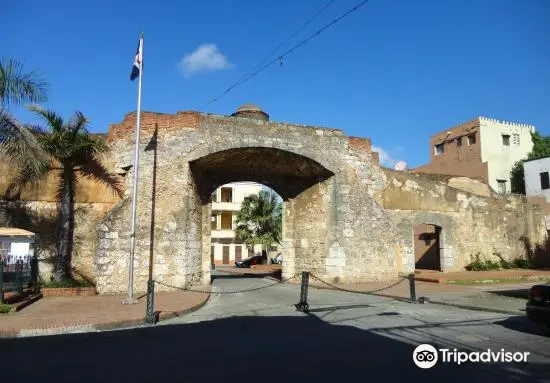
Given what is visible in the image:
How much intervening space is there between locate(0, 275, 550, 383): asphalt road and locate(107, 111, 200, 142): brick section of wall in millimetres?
7711

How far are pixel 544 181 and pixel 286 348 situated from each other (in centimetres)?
3166

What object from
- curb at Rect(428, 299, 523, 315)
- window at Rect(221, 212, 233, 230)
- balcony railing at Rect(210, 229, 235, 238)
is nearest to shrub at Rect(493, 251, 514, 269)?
curb at Rect(428, 299, 523, 315)

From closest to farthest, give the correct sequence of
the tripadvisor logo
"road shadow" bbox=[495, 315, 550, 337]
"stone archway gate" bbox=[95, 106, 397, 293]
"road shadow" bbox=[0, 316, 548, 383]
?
"road shadow" bbox=[0, 316, 548, 383], the tripadvisor logo, "road shadow" bbox=[495, 315, 550, 337], "stone archway gate" bbox=[95, 106, 397, 293]

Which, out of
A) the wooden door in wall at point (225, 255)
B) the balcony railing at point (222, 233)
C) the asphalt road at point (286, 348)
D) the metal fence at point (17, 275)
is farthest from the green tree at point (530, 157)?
the metal fence at point (17, 275)

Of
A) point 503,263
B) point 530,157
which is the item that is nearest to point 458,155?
point 530,157

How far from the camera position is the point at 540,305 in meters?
8.36

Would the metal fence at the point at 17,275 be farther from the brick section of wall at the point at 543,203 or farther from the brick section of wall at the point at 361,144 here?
the brick section of wall at the point at 543,203

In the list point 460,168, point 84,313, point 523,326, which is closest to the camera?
point 523,326

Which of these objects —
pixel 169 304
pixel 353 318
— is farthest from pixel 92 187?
pixel 353 318

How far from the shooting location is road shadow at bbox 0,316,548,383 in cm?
570

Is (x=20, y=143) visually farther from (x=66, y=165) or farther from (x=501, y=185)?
(x=501, y=185)

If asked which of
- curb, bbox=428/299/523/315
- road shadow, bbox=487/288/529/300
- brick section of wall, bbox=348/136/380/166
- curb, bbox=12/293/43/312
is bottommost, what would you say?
curb, bbox=428/299/523/315

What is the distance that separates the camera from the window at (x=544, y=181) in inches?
1282

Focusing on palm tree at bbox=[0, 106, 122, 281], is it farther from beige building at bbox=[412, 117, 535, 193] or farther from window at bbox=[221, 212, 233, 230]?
window at bbox=[221, 212, 233, 230]
